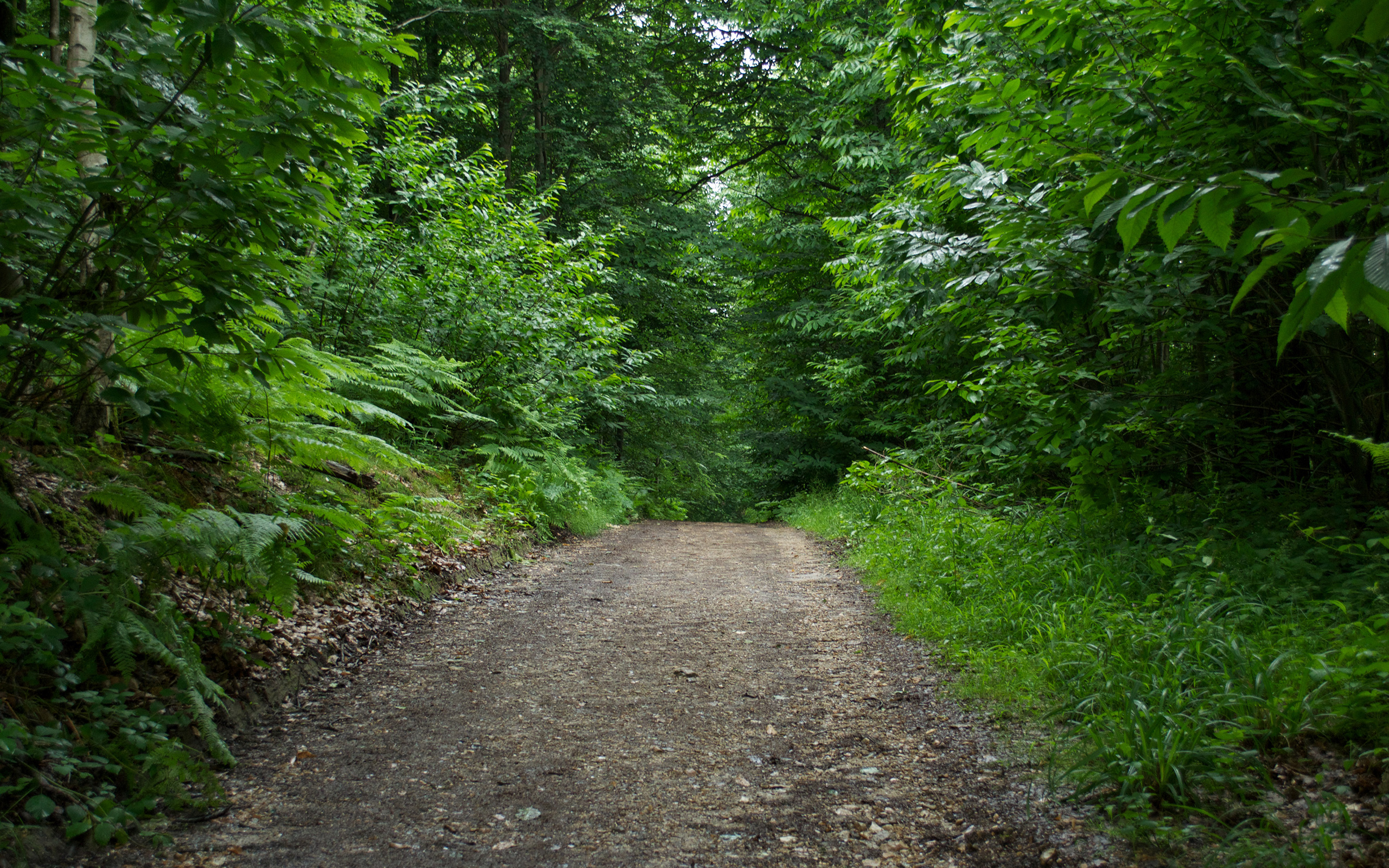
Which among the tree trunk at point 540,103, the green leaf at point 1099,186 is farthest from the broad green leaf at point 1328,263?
the tree trunk at point 540,103

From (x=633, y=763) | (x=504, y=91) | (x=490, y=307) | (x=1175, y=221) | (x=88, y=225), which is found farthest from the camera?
(x=504, y=91)

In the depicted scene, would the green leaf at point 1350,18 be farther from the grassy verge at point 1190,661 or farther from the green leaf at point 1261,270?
the grassy verge at point 1190,661

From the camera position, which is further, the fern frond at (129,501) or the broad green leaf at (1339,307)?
the fern frond at (129,501)

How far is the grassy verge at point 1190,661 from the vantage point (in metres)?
2.38

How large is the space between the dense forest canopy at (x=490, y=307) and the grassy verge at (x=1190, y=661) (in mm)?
54

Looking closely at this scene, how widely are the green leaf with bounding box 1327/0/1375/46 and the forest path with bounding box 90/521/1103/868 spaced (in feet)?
7.70

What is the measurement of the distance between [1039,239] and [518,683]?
3895 mm

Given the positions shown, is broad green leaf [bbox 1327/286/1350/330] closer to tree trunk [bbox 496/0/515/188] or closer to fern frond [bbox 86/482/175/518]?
fern frond [bbox 86/482/175/518]

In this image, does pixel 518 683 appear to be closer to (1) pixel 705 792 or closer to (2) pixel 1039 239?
(1) pixel 705 792

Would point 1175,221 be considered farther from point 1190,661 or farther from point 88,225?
point 88,225

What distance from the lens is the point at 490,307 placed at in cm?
937

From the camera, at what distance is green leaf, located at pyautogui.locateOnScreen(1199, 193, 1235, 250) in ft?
4.82

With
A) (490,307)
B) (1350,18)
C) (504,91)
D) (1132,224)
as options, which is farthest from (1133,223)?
(504,91)

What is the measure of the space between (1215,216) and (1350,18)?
386 mm
